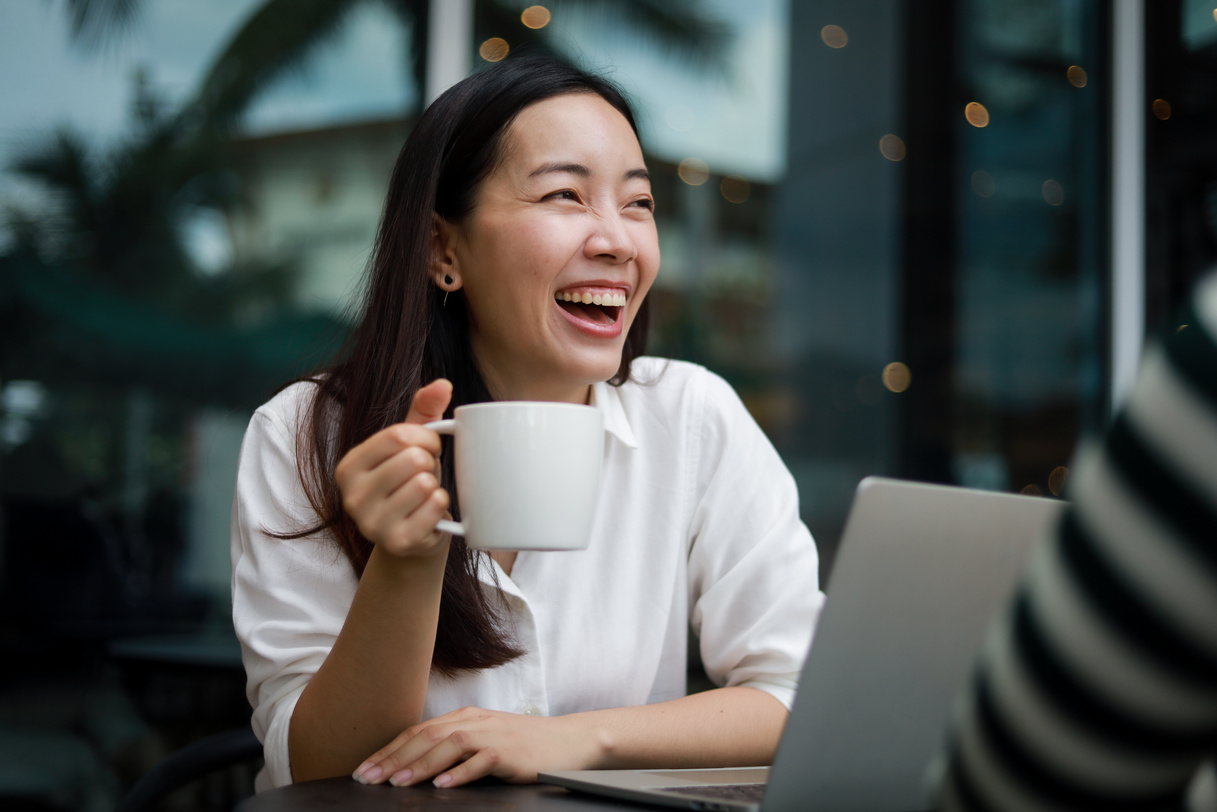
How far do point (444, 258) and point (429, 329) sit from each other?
11cm

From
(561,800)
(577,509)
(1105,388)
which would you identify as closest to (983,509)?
(577,509)

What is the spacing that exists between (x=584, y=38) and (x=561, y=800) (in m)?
2.41

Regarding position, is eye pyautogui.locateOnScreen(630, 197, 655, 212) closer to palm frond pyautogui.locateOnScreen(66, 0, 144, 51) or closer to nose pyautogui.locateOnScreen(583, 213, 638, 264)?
→ nose pyautogui.locateOnScreen(583, 213, 638, 264)

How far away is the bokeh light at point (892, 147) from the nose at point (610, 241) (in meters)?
2.04

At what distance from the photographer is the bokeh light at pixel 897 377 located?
10.0 ft

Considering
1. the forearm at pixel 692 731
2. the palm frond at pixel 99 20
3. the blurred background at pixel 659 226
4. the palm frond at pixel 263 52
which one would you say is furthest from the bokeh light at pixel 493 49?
the forearm at pixel 692 731

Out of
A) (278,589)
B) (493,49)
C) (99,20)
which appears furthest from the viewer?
(493,49)

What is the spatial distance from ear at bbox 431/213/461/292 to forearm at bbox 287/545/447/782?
603mm

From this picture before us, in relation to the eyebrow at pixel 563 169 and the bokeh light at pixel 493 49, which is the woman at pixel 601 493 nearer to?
the eyebrow at pixel 563 169

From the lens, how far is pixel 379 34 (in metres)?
2.59

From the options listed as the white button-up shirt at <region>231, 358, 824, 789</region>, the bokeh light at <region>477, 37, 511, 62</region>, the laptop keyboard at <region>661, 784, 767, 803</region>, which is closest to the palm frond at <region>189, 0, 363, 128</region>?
the bokeh light at <region>477, 37, 511, 62</region>

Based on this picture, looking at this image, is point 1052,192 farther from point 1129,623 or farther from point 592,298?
point 1129,623

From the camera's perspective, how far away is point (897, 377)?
3.06 m

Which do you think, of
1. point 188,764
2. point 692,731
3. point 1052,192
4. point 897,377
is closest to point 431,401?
point 692,731
